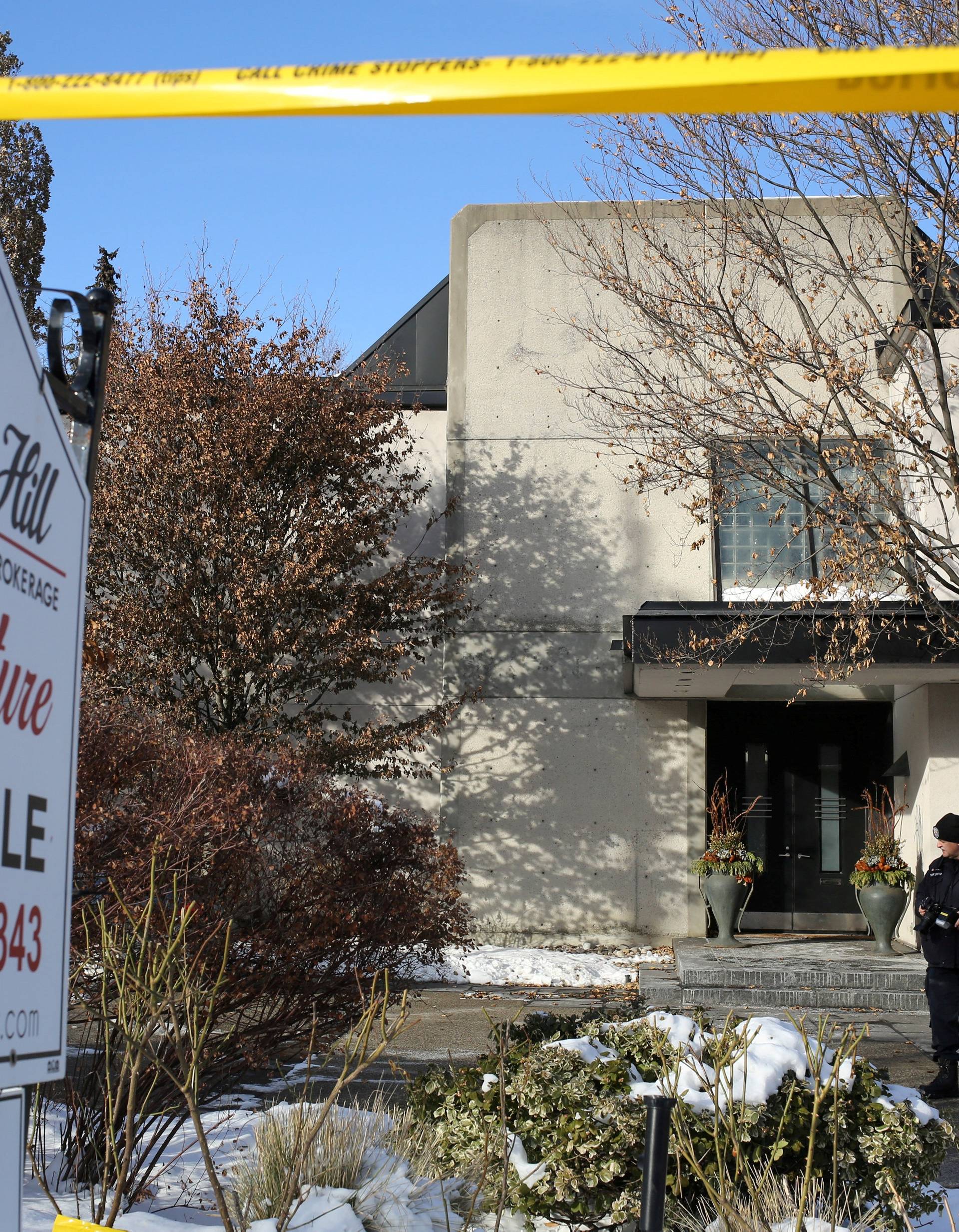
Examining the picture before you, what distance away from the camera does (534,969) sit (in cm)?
1305

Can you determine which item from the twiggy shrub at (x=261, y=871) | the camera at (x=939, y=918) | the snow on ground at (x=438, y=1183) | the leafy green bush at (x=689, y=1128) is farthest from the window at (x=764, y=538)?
the leafy green bush at (x=689, y=1128)

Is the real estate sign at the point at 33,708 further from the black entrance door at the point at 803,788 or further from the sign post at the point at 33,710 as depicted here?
the black entrance door at the point at 803,788

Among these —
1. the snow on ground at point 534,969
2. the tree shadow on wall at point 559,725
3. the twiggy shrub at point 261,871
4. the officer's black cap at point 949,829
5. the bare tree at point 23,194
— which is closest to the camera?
the twiggy shrub at point 261,871

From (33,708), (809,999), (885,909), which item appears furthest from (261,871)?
(885,909)

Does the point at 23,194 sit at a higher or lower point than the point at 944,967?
higher

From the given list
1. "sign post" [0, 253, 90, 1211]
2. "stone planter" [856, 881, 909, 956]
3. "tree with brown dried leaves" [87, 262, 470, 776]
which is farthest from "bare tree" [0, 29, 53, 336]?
"sign post" [0, 253, 90, 1211]

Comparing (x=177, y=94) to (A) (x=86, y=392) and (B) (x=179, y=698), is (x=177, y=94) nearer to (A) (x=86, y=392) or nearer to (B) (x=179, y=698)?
(A) (x=86, y=392)

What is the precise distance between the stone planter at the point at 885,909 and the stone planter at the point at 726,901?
1.37 m

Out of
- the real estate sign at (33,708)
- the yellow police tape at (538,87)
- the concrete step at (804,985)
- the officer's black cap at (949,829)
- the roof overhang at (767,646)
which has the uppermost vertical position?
the roof overhang at (767,646)

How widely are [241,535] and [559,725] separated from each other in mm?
5098

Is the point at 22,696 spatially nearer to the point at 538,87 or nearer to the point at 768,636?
the point at 538,87

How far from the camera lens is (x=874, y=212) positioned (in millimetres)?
11500

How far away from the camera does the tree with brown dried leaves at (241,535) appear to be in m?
12.4

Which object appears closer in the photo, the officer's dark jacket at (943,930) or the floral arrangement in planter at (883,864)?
the officer's dark jacket at (943,930)
